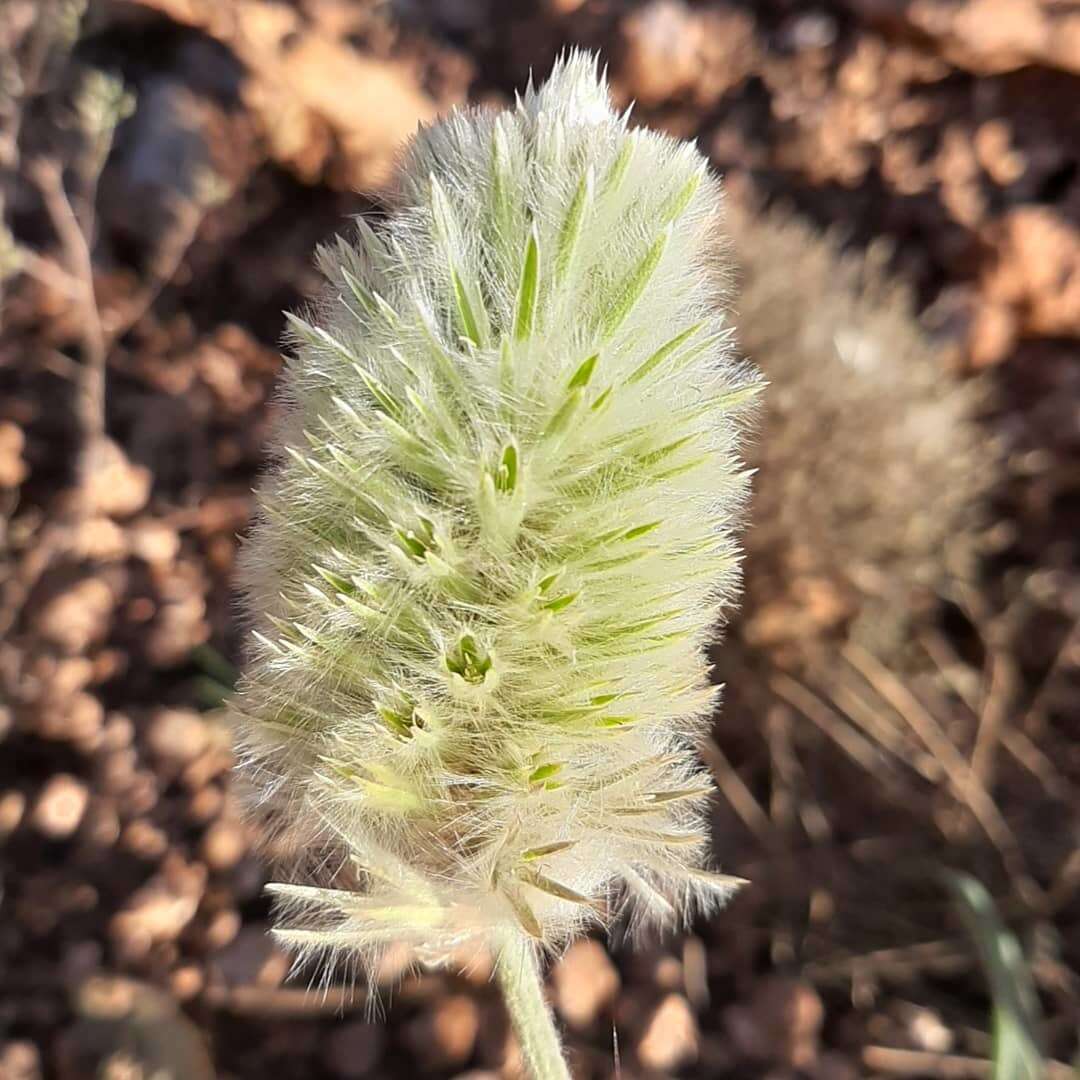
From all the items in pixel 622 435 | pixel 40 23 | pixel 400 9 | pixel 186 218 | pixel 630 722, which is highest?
pixel 400 9

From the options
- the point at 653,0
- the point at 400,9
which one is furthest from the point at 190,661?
the point at 653,0

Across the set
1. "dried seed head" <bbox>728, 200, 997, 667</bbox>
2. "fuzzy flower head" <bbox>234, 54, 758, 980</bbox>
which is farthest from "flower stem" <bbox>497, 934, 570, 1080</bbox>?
"dried seed head" <bbox>728, 200, 997, 667</bbox>

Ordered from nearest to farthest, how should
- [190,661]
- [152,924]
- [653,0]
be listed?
[152,924] → [190,661] → [653,0]

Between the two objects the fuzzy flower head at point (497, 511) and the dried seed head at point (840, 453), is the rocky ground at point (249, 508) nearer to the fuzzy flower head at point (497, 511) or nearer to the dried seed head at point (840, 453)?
the dried seed head at point (840, 453)

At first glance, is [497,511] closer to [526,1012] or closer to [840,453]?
[526,1012]

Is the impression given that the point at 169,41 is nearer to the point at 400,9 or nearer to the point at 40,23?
the point at 40,23

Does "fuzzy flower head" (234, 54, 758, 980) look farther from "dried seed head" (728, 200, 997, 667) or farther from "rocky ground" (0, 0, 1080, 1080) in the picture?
"dried seed head" (728, 200, 997, 667)
